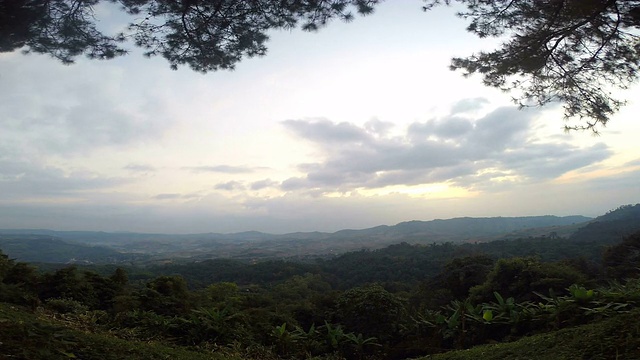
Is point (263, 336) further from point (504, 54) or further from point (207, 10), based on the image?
point (504, 54)

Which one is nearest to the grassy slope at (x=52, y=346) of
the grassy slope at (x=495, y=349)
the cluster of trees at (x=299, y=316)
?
the grassy slope at (x=495, y=349)

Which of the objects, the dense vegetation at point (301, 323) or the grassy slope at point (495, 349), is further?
the dense vegetation at point (301, 323)

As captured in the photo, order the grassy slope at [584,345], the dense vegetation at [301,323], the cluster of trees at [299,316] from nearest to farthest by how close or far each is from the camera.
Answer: the grassy slope at [584,345], the dense vegetation at [301,323], the cluster of trees at [299,316]

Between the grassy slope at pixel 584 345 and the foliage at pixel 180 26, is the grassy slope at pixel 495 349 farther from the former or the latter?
the foliage at pixel 180 26

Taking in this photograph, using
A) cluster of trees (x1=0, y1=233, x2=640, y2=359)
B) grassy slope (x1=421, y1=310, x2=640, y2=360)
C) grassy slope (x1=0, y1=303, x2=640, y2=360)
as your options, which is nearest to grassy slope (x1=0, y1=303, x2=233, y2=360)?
grassy slope (x1=0, y1=303, x2=640, y2=360)

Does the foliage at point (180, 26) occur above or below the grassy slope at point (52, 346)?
above

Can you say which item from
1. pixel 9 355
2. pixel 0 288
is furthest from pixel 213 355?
pixel 0 288

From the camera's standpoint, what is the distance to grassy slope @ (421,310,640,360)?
3.10 m

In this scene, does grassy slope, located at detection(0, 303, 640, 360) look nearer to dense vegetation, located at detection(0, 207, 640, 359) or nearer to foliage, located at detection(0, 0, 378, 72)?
dense vegetation, located at detection(0, 207, 640, 359)

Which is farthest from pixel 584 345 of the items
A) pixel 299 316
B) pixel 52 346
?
pixel 299 316

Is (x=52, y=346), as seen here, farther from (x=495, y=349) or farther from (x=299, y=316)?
(x=299, y=316)

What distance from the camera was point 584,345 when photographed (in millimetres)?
3465

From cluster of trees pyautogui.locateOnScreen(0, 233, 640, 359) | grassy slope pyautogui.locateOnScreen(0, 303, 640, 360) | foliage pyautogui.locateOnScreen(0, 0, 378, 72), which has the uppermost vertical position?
foliage pyautogui.locateOnScreen(0, 0, 378, 72)

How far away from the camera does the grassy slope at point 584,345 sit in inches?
122
